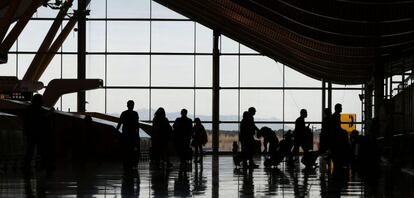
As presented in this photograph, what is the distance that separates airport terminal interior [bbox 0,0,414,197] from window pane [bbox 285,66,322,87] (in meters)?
0.06

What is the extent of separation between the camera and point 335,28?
76.8 ft

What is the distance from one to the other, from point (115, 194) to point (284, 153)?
12.7 metres

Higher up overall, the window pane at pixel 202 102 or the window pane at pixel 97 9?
the window pane at pixel 97 9

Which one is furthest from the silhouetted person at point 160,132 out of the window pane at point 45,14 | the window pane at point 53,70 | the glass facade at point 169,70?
the window pane at point 45,14

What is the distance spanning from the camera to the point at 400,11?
19.5 metres

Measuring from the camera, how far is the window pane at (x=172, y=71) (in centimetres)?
4841

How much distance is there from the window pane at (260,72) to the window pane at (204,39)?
1.96 metres

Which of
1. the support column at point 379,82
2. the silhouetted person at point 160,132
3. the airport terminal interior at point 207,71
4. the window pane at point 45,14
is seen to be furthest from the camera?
the window pane at point 45,14

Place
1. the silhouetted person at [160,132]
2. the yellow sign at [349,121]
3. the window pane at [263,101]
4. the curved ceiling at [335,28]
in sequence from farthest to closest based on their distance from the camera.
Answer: the window pane at [263,101] < the yellow sign at [349,121] < the silhouetted person at [160,132] < the curved ceiling at [335,28]

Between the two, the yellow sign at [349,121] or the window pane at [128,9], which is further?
the window pane at [128,9]

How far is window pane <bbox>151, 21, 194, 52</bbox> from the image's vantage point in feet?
158

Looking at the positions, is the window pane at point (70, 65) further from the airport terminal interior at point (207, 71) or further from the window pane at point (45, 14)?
the window pane at point (45, 14)

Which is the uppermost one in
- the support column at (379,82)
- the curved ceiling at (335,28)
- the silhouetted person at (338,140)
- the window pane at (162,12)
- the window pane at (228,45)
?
the window pane at (162,12)

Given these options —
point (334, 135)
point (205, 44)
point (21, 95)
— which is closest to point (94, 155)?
point (21, 95)
